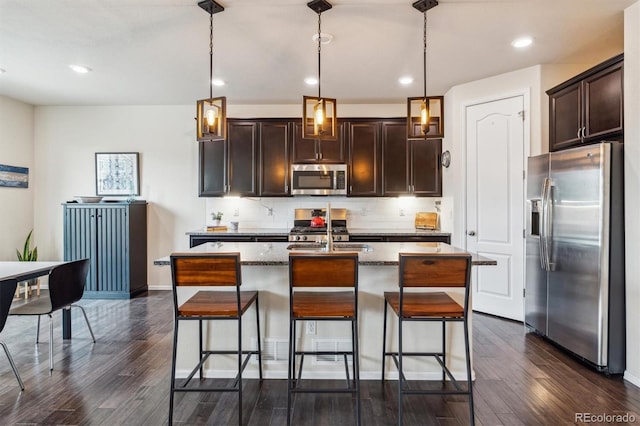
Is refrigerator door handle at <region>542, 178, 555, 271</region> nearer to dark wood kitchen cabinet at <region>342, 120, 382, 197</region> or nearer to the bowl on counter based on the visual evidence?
dark wood kitchen cabinet at <region>342, 120, 382, 197</region>

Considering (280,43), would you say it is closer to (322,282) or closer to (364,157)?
(364,157)

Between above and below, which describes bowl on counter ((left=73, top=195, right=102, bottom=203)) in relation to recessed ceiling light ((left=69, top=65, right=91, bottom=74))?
below

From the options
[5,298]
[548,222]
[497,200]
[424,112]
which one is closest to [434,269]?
[424,112]

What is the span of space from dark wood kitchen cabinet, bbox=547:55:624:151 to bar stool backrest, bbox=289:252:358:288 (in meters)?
2.38

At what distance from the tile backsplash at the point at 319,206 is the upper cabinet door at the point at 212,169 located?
0.29 m

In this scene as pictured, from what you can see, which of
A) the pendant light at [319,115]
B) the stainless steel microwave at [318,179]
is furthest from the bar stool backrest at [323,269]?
the stainless steel microwave at [318,179]

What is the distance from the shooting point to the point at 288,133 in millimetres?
4629

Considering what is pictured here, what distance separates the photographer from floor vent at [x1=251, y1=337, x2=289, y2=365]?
96.0 inches

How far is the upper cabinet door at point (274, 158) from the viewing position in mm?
4633

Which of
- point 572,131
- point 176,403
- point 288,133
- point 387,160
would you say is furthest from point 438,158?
point 176,403

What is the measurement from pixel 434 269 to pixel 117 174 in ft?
15.7

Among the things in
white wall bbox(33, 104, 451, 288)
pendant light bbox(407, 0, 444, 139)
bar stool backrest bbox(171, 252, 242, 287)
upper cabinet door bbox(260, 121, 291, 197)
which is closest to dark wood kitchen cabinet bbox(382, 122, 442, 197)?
white wall bbox(33, 104, 451, 288)

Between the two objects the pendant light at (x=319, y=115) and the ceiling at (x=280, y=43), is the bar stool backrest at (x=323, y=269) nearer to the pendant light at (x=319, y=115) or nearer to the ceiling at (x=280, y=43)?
the pendant light at (x=319, y=115)

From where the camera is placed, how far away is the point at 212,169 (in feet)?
15.3
